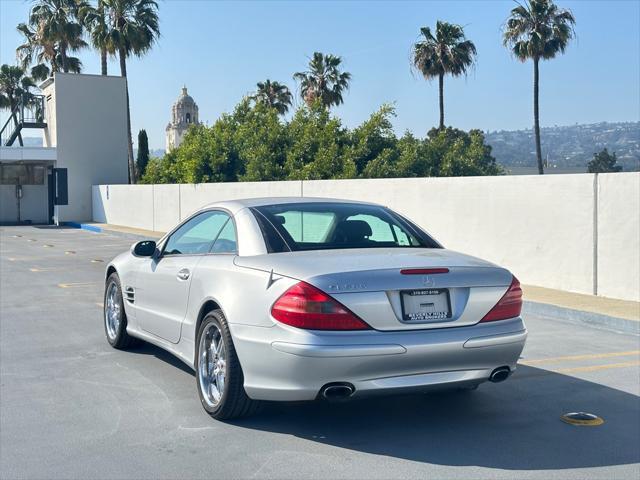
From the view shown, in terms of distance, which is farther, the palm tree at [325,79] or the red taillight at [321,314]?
the palm tree at [325,79]

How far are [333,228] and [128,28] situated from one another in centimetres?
4137

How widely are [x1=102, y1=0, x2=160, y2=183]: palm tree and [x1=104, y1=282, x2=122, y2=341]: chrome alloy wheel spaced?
3798 centimetres

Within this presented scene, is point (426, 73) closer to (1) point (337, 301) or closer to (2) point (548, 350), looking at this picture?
(2) point (548, 350)

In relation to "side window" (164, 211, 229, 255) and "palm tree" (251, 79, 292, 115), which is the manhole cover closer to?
"side window" (164, 211, 229, 255)

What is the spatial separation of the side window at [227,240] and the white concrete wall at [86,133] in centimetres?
3506

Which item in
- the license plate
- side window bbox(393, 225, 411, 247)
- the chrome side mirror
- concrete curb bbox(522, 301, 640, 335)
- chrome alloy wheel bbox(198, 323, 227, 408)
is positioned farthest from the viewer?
concrete curb bbox(522, 301, 640, 335)

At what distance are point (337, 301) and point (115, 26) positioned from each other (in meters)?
43.5

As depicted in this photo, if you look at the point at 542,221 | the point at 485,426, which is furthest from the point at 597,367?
the point at 542,221

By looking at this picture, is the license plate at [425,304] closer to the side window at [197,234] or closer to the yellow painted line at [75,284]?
the side window at [197,234]

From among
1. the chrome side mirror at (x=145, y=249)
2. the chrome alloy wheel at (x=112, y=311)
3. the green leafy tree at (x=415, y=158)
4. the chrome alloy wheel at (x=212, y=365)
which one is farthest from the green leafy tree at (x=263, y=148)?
the chrome alloy wheel at (x=212, y=365)

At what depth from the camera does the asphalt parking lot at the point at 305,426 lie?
4.74 metres

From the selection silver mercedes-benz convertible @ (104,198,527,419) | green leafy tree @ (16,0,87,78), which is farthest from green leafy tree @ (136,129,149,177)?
silver mercedes-benz convertible @ (104,198,527,419)

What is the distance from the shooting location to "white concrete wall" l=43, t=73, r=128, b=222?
129 ft

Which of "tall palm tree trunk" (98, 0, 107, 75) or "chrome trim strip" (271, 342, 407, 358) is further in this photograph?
"tall palm tree trunk" (98, 0, 107, 75)
